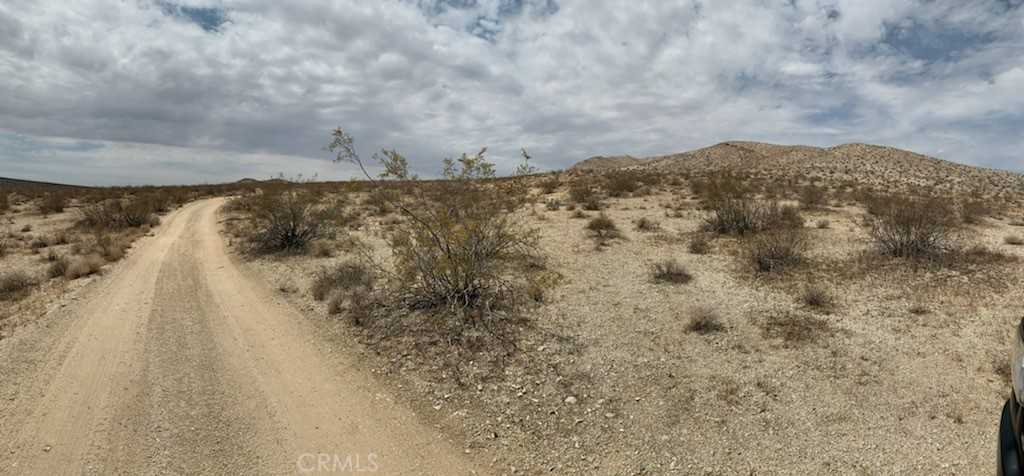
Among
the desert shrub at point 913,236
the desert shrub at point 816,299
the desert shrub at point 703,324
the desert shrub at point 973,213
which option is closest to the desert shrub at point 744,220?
the desert shrub at point 913,236

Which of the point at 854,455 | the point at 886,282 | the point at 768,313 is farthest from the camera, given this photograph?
the point at 886,282

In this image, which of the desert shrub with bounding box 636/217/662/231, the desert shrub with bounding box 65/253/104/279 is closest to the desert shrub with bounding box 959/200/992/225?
the desert shrub with bounding box 636/217/662/231

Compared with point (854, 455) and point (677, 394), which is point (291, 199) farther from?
point (854, 455)

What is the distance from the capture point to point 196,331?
280 inches

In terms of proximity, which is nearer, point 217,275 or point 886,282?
point 886,282

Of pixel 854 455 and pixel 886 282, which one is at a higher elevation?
pixel 886 282

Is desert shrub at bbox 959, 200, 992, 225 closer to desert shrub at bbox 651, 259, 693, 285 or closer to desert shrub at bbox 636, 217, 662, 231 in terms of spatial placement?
desert shrub at bbox 636, 217, 662, 231

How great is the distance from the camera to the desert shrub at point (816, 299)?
7734 millimetres

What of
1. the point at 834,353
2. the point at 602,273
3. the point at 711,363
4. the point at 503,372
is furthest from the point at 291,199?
the point at 834,353

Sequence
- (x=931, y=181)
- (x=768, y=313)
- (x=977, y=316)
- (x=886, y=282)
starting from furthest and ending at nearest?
(x=931, y=181) < (x=886, y=282) < (x=768, y=313) < (x=977, y=316)

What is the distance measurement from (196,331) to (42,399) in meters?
1.99

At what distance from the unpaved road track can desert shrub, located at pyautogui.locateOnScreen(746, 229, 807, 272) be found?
774 cm

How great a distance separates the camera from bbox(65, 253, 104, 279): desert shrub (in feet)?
32.9

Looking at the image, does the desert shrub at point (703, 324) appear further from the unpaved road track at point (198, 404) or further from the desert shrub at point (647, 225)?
the desert shrub at point (647, 225)
